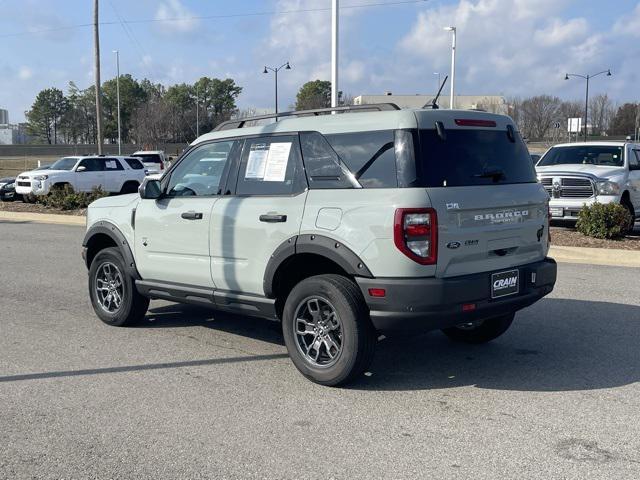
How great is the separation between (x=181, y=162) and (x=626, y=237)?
9354 millimetres

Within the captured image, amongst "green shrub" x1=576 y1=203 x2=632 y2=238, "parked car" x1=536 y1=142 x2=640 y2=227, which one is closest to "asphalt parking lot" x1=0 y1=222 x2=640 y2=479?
A: "green shrub" x1=576 y1=203 x2=632 y2=238

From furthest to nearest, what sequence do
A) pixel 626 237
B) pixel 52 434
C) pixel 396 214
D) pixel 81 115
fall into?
pixel 81 115 < pixel 626 237 < pixel 396 214 < pixel 52 434

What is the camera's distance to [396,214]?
4555mm

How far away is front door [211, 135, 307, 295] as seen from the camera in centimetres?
530

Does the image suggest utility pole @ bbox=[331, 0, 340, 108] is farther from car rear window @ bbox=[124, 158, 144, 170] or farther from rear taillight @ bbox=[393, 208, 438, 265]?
rear taillight @ bbox=[393, 208, 438, 265]

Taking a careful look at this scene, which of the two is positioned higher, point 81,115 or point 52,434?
point 81,115

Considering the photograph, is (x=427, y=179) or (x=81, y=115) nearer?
(x=427, y=179)

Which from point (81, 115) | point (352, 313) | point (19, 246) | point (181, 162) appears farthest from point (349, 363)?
point (81, 115)

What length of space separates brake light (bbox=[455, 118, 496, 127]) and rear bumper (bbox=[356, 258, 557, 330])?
1.16 m

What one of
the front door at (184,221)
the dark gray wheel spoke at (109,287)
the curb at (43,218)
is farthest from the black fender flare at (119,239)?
the curb at (43,218)

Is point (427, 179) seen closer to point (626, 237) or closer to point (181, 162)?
point (181, 162)

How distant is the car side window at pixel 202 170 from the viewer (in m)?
5.98

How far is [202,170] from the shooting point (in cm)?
619

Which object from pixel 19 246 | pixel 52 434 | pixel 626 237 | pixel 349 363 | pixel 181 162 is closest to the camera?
pixel 52 434
